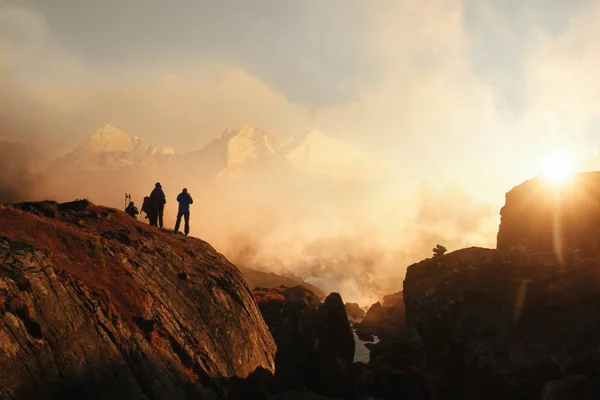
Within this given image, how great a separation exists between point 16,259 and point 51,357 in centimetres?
581

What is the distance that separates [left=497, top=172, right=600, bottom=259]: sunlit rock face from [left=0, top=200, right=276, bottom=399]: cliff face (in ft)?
115

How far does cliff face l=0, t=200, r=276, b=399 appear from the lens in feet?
65.8

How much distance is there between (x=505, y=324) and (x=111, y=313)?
80.9 ft

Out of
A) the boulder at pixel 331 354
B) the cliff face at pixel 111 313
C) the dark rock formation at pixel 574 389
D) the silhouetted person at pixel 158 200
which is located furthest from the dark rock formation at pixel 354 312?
the dark rock formation at pixel 574 389

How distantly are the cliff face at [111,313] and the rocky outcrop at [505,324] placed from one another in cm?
1566

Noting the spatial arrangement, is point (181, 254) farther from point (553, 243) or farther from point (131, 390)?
point (553, 243)

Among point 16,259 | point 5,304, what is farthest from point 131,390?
point 16,259

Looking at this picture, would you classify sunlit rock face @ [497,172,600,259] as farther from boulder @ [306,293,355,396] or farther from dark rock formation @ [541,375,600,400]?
dark rock formation @ [541,375,600,400]

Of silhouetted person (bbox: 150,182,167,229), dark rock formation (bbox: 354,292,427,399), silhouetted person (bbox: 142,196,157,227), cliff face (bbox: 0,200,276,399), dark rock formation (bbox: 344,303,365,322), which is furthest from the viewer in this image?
dark rock formation (bbox: 344,303,365,322)

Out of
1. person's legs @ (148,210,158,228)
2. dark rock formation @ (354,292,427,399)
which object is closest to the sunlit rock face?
dark rock formation @ (354,292,427,399)

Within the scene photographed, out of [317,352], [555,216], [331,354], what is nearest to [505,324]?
[331,354]

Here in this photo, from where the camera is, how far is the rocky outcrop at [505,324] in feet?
77.8

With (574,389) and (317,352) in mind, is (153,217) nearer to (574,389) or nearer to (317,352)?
(317,352)

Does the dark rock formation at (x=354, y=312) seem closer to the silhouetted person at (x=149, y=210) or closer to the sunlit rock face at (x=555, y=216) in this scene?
the sunlit rock face at (x=555, y=216)
